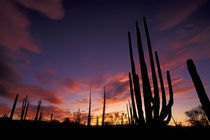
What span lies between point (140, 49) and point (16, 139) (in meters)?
7.67

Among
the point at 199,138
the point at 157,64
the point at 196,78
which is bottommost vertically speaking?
the point at 199,138

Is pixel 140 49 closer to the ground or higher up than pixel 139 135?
higher up

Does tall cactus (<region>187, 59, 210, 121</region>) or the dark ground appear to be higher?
tall cactus (<region>187, 59, 210, 121</region>)

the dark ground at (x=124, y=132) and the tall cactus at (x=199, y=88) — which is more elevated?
the tall cactus at (x=199, y=88)

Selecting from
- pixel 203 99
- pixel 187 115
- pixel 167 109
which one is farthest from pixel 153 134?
pixel 187 115

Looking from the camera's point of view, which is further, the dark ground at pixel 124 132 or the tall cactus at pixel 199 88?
the dark ground at pixel 124 132

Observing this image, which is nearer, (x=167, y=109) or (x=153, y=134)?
(x=153, y=134)

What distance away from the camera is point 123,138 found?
16.4ft

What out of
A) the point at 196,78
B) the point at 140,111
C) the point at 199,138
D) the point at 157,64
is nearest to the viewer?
the point at 196,78

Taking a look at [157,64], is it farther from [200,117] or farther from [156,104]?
[200,117]

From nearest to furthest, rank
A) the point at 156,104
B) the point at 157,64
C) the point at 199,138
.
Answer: the point at 199,138 < the point at 156,104 < the point at 157,64

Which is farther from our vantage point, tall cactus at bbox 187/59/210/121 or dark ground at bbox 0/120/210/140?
dark ground at bbox 0/120/210/140

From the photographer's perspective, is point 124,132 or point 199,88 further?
point 124,132

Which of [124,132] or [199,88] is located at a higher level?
[199,88]
